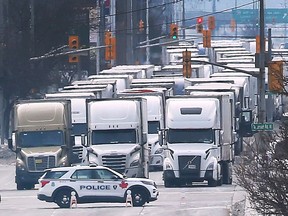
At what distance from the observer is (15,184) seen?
1895 inches

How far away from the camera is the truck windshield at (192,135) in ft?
138

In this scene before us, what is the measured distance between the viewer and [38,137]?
44.3 meters

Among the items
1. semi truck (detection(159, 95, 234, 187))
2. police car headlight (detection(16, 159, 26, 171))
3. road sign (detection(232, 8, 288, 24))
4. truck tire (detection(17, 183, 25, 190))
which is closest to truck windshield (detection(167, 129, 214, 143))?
semi truck (detection(159, 95, 234, 187))

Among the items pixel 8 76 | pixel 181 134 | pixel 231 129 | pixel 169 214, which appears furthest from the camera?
pixel 8 76

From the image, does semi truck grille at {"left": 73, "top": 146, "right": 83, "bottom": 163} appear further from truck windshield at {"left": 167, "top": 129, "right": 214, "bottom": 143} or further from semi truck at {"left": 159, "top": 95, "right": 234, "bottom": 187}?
truck windshield at {"left": 167, "top": 129, "right": 214, "bottom": 143}

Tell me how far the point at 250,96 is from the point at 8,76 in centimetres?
1643

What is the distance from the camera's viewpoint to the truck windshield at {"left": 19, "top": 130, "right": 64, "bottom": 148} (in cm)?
4428

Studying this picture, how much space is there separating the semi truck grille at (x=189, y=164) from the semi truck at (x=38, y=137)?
15.9 feet

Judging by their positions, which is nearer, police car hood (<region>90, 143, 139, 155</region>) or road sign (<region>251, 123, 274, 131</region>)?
road sign (<region>251, 123, 274, 131</region>)

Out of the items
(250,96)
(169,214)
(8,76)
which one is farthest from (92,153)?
(8,76)

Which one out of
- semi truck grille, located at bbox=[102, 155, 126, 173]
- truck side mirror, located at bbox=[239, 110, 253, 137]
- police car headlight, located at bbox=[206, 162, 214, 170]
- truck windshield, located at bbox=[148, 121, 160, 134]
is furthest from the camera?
truck windshield, located at bbox=[148, 121, 160, 134]

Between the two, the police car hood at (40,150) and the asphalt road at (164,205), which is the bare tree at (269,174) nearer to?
the asphalt road at (164,205)

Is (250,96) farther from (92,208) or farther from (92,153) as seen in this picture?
(92,208)

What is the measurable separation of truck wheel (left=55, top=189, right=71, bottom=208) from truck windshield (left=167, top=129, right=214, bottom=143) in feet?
25.1
